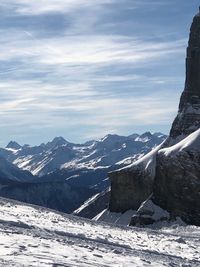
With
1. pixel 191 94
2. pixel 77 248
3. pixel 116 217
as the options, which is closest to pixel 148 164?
pixel 116 217

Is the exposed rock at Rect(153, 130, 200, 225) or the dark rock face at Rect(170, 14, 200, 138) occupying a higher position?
the dark rock face at Rect(170, 14, 200, 138)

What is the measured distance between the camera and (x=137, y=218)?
284ft

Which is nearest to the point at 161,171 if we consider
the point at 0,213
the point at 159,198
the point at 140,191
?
the point at 159,198

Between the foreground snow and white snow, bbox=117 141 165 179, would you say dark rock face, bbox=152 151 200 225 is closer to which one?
white snow, bbox=117 141 165 179

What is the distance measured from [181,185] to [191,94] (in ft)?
105

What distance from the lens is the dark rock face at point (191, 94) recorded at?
10838 centimetres

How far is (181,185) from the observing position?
285 feet

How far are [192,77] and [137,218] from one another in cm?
3940

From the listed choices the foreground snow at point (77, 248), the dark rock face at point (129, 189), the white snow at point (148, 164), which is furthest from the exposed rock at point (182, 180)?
→ the foreground snow at point (77, 248)

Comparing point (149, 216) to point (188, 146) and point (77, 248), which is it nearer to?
point (188, 146)

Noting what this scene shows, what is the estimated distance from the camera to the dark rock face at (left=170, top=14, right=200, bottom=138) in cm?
10838

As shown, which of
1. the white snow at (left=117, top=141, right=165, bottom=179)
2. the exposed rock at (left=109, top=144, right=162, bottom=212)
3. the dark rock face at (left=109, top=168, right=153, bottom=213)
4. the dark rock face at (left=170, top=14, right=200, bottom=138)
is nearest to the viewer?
the dark rock face at (left=109, top=168, right=153, bottom=213)

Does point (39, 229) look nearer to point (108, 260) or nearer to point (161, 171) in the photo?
point (108, 260)

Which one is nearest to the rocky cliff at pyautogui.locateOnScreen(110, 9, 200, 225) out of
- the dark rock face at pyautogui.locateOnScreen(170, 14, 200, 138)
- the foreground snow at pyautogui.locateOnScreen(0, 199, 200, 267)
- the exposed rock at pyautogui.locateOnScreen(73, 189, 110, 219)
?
the dark rock face at pyautogui.locateOnScreen(170, 14, 200, 138)
